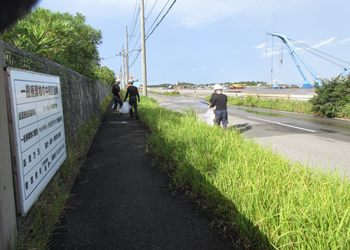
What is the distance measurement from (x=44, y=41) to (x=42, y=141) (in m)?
2.37

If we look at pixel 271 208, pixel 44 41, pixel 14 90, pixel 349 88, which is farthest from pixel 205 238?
pixel 349 88

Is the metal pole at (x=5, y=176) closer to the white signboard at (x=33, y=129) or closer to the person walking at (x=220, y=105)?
the white signboard at (x=33, y=129)

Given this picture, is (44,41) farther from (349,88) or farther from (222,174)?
(349,88)

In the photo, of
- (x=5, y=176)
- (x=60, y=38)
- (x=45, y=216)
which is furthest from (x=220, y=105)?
(x=5, y=176)

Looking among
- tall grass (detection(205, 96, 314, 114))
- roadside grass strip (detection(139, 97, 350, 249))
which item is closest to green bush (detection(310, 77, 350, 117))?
tall grass (detection(205, 96, 314, 114))

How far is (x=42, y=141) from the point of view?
2729 mm

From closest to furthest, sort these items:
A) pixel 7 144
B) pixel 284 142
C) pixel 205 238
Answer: pixel 7 144 → pixel 205 238 → pixel 284 142

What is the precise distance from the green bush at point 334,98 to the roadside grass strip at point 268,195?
11.4 meters

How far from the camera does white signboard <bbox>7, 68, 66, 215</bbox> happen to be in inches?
82.6

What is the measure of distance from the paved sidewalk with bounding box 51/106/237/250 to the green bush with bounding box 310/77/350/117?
1237 cm

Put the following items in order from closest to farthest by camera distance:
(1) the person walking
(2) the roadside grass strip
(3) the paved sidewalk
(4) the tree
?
(2) the roadside grass strip → (3) the paved sidewalk → (4) the tree → (1) the person walking

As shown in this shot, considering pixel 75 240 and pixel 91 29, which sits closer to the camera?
pixel 75 240

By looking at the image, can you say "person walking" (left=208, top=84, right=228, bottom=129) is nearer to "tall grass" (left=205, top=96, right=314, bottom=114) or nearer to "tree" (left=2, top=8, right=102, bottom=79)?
"tree" (left=2, top=8, right=102, bottom=79)

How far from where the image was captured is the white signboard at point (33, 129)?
82.6 inches
